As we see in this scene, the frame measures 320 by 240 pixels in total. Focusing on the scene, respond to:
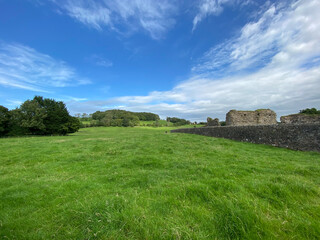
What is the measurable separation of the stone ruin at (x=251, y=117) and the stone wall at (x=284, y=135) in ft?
16.2

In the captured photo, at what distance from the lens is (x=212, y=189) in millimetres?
3436

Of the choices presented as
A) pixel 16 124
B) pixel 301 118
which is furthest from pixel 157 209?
pixel 16 124

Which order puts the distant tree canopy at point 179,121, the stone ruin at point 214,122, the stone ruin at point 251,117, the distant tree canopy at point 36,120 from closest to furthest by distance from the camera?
the stone ruin at point 251,117 < the stone ruin at point 214,122 < the distant tree canopy at point 36,120 < the distant tree canopy at point 179,121

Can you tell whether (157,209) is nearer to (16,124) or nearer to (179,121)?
(16,124)

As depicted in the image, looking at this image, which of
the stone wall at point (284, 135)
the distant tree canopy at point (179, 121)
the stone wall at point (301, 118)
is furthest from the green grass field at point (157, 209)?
the distant tree canopy at point (179, 121)

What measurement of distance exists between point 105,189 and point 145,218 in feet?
5.98

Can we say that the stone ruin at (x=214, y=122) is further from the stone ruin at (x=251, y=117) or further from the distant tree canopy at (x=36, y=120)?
the distant tree canopy at (x=36, y=120)

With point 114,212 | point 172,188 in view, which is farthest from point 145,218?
point 172,188

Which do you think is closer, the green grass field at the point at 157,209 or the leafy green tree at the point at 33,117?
the green grass field at the point at 157,209

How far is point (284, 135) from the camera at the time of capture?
1127 cm

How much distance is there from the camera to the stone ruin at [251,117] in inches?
764

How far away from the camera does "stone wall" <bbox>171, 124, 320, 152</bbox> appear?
9.83 metres

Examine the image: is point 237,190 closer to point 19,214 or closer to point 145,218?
point 145,218

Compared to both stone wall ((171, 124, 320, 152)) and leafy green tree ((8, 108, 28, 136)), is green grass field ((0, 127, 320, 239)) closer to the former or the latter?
stone wall ((171, 124, 320, 152))
